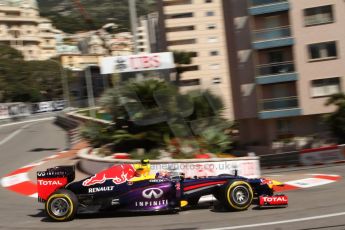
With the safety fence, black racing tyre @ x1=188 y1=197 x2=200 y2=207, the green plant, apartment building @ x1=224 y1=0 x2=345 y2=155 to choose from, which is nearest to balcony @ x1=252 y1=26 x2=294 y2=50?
apartment building @ x1=224 y1=0 x2=345 y2=155

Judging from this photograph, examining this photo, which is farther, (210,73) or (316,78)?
(210,73)

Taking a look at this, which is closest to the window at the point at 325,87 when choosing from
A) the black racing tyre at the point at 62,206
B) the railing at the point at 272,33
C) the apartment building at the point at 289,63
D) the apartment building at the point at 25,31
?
the apartment building at the point at 289,63

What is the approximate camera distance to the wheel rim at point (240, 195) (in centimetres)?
1002

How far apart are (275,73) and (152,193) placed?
72.6 feet

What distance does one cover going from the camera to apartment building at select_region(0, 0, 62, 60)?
115931mm

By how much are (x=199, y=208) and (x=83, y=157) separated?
7.39m

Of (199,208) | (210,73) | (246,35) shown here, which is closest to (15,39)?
(210,73)

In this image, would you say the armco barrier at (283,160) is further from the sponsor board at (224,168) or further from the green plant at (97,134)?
the sponsor board at (224,168)

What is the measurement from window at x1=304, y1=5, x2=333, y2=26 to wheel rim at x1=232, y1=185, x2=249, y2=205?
74.2 ft

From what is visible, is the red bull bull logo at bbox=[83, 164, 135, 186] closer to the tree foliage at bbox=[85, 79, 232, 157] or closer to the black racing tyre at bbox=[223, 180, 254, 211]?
the black racing tyre at bbox=[223, 180, 254, 211]

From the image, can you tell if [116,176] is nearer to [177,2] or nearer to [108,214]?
[108,214]

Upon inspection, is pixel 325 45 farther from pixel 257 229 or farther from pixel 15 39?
pixel 15 39

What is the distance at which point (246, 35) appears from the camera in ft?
107

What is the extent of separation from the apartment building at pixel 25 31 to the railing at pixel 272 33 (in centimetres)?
9040
